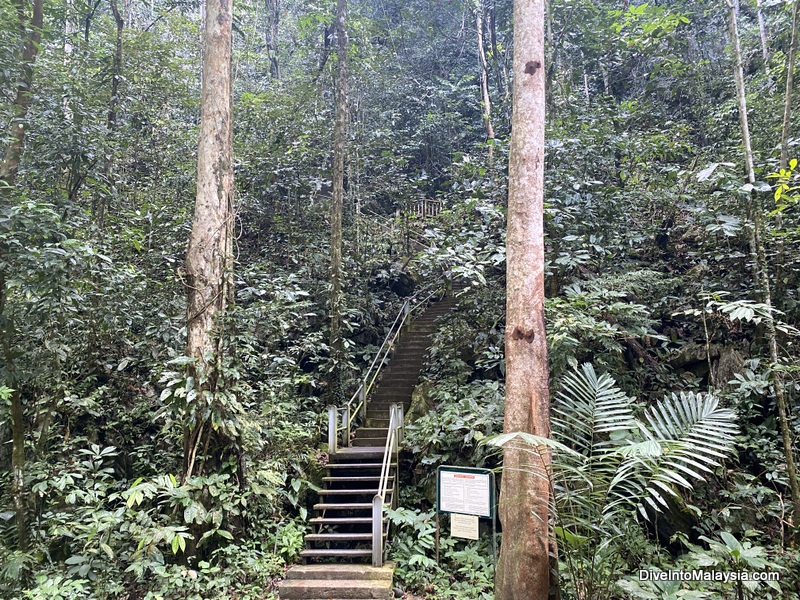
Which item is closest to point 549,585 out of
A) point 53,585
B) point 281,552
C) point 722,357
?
point 281,552

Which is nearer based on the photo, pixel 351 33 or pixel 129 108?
pixel 129 108

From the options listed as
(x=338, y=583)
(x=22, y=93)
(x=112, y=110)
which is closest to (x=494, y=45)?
(x=112, y=110)

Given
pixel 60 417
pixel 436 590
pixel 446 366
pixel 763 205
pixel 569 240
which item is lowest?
pixel 436 590

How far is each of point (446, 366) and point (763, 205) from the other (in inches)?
224

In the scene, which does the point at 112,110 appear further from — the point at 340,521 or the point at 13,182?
the point at 340,521

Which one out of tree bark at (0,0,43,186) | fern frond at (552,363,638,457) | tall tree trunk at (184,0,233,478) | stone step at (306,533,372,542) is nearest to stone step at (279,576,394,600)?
stone step at (306,533,372,542)

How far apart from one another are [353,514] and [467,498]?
2878 mm

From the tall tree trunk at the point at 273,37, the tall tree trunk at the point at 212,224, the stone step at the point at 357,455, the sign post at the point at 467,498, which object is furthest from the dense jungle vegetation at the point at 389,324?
the tall tree trunk at the point at 273,37

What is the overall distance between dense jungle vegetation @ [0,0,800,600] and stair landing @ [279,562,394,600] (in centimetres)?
25

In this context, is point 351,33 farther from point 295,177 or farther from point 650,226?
point 650,226

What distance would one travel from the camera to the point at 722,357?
6.69 meters

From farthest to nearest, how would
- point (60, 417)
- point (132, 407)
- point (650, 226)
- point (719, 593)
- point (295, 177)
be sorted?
point (295, 177)
point (650, 226)
point (132, 407)
point (60, 417)
point (719, 593)

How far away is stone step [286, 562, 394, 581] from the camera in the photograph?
514 centimetres

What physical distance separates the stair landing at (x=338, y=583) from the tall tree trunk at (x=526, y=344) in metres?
1.79
